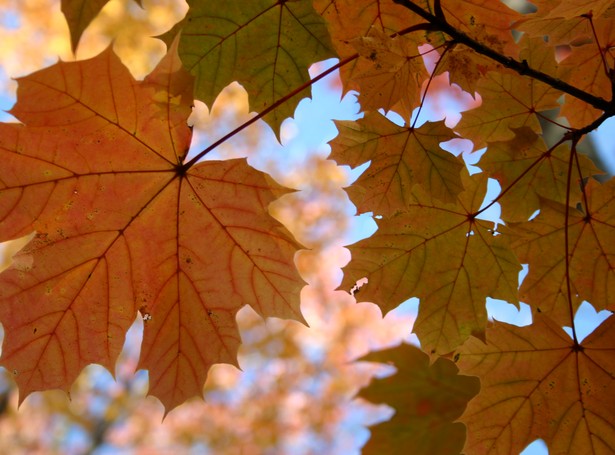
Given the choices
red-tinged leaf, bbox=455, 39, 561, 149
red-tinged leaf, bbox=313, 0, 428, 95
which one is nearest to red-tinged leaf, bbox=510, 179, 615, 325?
red-tinged leaf, bbox=455, 39, 561, 149

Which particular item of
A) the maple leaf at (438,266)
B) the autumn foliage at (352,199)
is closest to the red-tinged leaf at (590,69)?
the autumn foliage at (352,199)

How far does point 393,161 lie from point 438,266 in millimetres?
301

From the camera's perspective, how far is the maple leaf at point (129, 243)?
1.28 meters

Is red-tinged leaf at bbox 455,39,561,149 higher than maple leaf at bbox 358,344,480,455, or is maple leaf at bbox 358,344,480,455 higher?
red-tinged leaf at bbox 455,39,561,149

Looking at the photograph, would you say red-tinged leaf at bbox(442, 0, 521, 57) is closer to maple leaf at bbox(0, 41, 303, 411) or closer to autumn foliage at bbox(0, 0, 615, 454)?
autumn foliage at bbox(0, 0, 615, 454)

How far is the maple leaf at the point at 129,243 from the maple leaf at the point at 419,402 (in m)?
0.91

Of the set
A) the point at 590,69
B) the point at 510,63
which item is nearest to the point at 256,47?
the point at 510,63

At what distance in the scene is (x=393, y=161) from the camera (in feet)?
4.62

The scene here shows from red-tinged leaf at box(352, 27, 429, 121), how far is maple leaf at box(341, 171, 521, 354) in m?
0.26

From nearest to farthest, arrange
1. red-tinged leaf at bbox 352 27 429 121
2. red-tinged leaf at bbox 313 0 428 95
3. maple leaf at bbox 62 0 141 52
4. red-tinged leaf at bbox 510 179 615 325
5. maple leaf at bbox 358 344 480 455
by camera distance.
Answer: maple leaf at bbox 62 0 141 52
red-tinged leaf at bbox 352 27 429 121
red-tinged leaf at bbox 313 0 428 95
red-tinged leaf at bbox 510 179 615 325
maple leaf at bbox 358 344 480 455

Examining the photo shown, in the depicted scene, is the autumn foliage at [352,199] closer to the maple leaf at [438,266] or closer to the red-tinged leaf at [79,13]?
the maple leaf at [438,266]

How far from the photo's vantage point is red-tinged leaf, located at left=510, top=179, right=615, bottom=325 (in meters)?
1.48

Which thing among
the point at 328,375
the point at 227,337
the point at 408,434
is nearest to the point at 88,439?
the point at 328,375

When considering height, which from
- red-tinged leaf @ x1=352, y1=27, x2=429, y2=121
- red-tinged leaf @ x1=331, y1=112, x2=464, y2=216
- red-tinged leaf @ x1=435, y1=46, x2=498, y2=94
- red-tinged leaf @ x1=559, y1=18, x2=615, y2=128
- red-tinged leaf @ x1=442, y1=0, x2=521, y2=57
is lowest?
red-tinged leaf @ x1=331, y1=112, x2=464, y2=216
